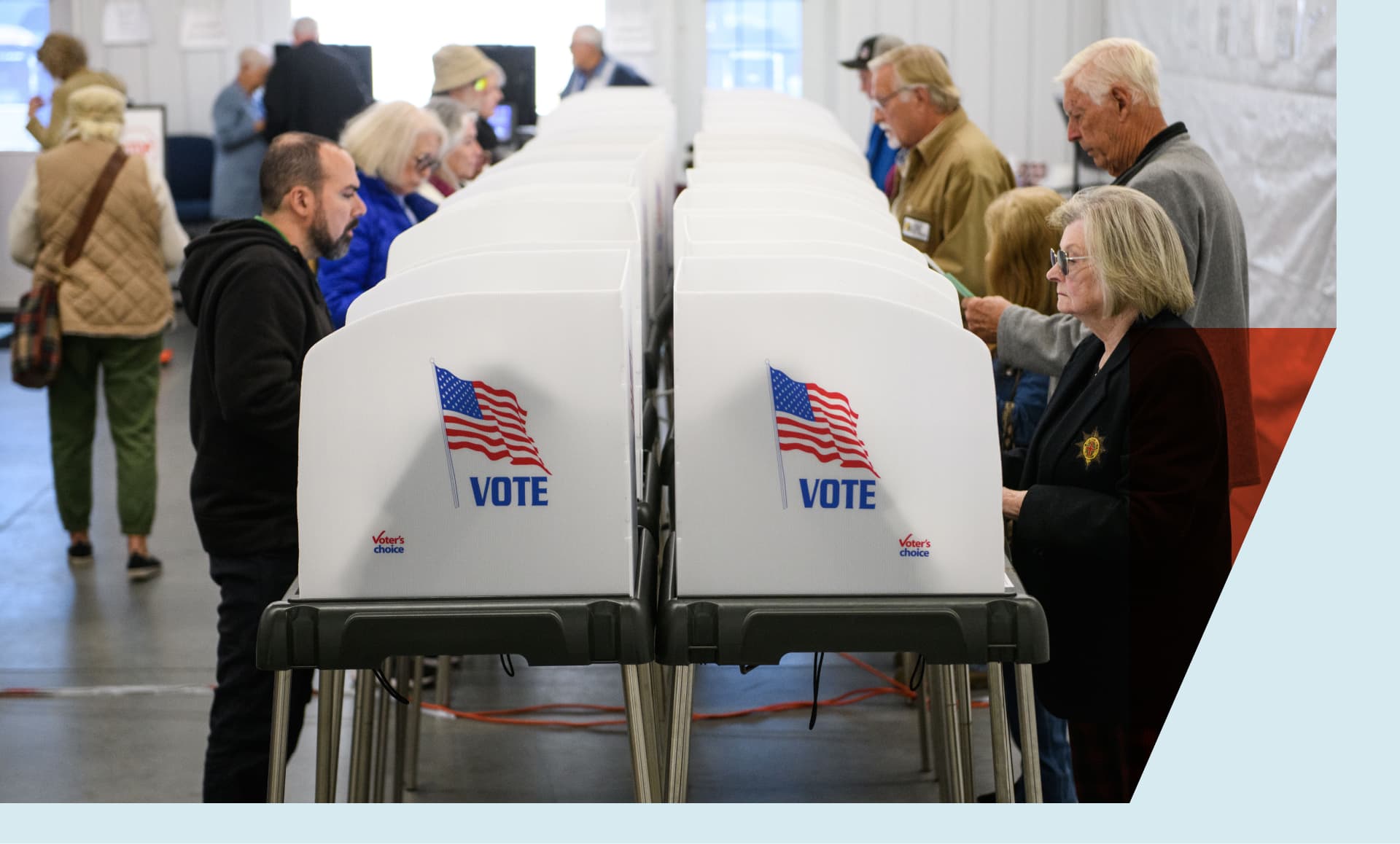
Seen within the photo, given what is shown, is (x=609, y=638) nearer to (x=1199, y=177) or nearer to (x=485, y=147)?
(x=1199, y=177)

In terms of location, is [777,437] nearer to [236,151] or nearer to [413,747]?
[413,747]

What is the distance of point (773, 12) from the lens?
10039mm

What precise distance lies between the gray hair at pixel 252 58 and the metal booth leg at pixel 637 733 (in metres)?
8.42

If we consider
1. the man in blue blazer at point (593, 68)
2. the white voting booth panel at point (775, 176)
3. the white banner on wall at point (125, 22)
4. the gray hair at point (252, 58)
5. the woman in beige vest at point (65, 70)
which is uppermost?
the white banner on wall at point (125, 22)

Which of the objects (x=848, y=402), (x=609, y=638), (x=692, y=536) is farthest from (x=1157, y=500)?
(x=609, y=638)

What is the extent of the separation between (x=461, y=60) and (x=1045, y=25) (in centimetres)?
567

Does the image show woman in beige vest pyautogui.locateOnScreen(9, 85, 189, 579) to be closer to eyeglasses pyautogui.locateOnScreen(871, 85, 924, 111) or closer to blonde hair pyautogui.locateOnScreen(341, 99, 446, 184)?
blonde hair pyautogui.locateOnScreen(341, 99, 446, 184)

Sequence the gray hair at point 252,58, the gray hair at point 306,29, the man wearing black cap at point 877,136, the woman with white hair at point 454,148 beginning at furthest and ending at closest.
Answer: the gray hair at point 252,58 → the gray hair at point 306,29 → the man wearing black cap at point 877,136 → the woman with white hair at point 454,148

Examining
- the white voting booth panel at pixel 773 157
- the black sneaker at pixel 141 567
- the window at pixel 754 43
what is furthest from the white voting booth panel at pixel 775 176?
the window at pixel 754 43

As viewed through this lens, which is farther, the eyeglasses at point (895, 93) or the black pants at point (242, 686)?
the eyeglasses at point (895, 93)

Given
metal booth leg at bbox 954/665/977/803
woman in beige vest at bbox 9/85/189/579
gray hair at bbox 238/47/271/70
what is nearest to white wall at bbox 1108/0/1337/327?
metal booth leg at bbox 954/665/977/803

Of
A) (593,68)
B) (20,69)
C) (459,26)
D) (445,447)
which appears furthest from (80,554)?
(459,26)

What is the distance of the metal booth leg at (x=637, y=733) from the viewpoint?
1.96 metres

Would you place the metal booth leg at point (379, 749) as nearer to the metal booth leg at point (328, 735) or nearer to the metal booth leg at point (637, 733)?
the metal booth leg at point (328, 735)
